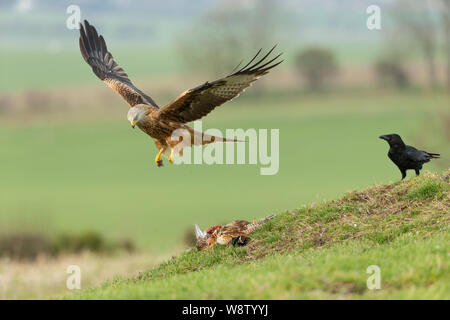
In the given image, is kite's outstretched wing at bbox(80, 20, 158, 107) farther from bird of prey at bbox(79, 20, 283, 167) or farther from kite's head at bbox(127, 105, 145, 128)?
kite's head at bbox(127, 105, 145, 128)

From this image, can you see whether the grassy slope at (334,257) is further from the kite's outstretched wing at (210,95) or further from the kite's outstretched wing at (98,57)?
the kite's outstretched wing at (98,57)

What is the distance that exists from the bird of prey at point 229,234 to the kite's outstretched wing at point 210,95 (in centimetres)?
189

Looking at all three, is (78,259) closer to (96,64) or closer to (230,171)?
(96,64)

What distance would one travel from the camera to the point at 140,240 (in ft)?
97.7

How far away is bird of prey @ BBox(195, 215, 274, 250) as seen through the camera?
36.0 feet

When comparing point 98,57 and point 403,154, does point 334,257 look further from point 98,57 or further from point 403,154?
point 98,57

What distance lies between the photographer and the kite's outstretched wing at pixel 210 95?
401 inches

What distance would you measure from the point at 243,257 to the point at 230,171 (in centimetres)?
4381

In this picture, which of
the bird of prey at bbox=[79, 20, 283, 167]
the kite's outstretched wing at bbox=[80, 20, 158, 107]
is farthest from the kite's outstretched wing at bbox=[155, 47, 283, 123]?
the kite's outstretched wing at bbox=[80, 20, 158, 107]

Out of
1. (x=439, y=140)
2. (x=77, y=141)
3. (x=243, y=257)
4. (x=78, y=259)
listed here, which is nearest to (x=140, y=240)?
(x=78, y=259)

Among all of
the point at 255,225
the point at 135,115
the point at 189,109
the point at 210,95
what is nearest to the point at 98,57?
the point at 135,115

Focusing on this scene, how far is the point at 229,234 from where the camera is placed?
11.1 metres

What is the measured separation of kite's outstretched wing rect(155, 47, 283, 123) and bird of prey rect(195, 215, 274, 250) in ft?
6.20
